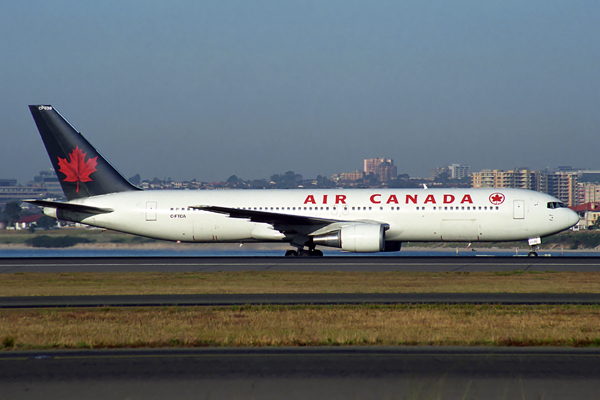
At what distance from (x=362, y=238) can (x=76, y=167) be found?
1864 centimetres

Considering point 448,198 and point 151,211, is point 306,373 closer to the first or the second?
point 448,198

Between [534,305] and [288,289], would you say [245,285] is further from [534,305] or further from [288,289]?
[534,305]

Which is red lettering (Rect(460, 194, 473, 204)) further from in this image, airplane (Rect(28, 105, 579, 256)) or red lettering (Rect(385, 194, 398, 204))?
red lettering (Rect(385, 194, 398, 204))

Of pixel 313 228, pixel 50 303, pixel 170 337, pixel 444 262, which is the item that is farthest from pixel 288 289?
pixel 313 228

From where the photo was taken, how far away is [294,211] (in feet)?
127

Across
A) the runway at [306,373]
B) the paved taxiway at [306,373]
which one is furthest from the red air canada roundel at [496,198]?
the paved taxiway at [306,373]

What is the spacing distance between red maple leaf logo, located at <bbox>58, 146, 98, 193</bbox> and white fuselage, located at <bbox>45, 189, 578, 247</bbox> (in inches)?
57.1

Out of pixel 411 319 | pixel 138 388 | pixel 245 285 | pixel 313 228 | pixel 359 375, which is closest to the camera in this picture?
pixel 138 388

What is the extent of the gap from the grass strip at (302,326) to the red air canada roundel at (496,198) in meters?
20.4

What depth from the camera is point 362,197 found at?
3856 cm

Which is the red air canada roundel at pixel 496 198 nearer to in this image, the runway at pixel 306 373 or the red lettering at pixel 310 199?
the red lettering at pixel 310 199

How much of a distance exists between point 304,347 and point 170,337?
9.59 feet

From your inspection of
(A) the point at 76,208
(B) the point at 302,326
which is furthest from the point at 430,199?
(B) the point at 302,326

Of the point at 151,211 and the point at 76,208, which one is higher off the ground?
the point at 76,208
